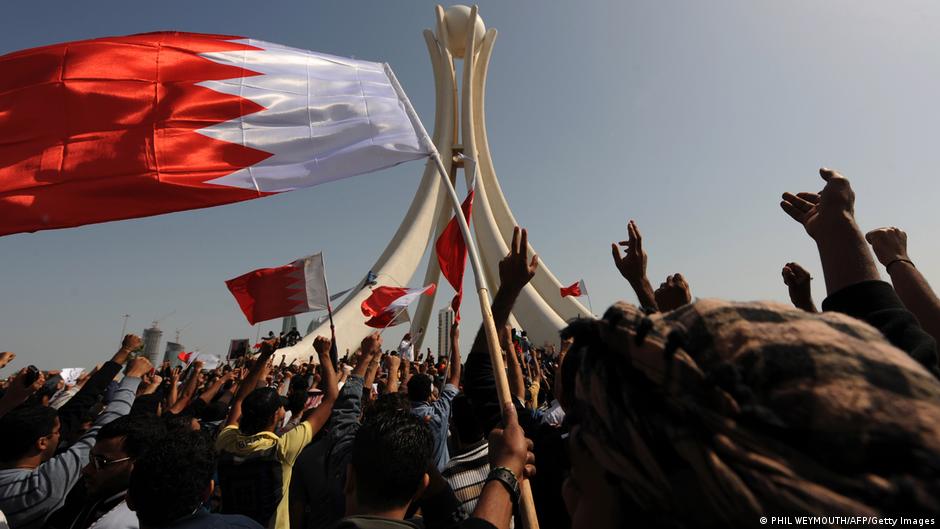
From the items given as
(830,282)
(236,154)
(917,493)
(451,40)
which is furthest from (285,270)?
(451,40)

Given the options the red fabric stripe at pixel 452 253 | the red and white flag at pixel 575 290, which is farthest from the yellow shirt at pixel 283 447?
the red and white flag at pixel 575 290

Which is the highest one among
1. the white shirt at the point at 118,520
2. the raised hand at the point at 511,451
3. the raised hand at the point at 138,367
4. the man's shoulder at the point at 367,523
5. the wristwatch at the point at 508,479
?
the raised hand at the point at 138,367

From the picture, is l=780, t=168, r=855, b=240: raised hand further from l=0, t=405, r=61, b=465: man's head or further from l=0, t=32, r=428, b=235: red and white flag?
l=0, t=405, r=61, b=465: man's head

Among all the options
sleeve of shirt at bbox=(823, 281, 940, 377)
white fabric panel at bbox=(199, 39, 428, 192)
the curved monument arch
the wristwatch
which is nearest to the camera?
sleeve of shirt at bbox=(823, 281, 940, 377)

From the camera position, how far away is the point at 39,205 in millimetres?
1949

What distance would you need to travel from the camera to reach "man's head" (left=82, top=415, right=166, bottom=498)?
64.1 inches

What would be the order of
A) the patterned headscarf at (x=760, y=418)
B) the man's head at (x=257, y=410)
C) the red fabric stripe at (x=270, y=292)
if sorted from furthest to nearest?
the red fabric stripe at (x=270, y=292) < the man's head at (x=257, y=410) < the patterned headscarf at (x=760, y=418)

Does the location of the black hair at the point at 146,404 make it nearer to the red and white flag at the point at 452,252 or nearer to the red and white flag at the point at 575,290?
the red and white flag at the point at 452,252

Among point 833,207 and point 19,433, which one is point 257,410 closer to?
point 19,433

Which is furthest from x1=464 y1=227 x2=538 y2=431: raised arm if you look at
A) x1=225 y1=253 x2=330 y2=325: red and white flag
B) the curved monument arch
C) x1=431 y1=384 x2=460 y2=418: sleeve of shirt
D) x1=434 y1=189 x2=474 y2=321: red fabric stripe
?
the curved monument arch

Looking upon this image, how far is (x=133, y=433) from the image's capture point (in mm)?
1693

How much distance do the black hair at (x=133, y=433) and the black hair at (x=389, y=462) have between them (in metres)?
0.99

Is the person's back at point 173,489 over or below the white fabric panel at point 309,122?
below

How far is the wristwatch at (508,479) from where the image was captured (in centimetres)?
98
